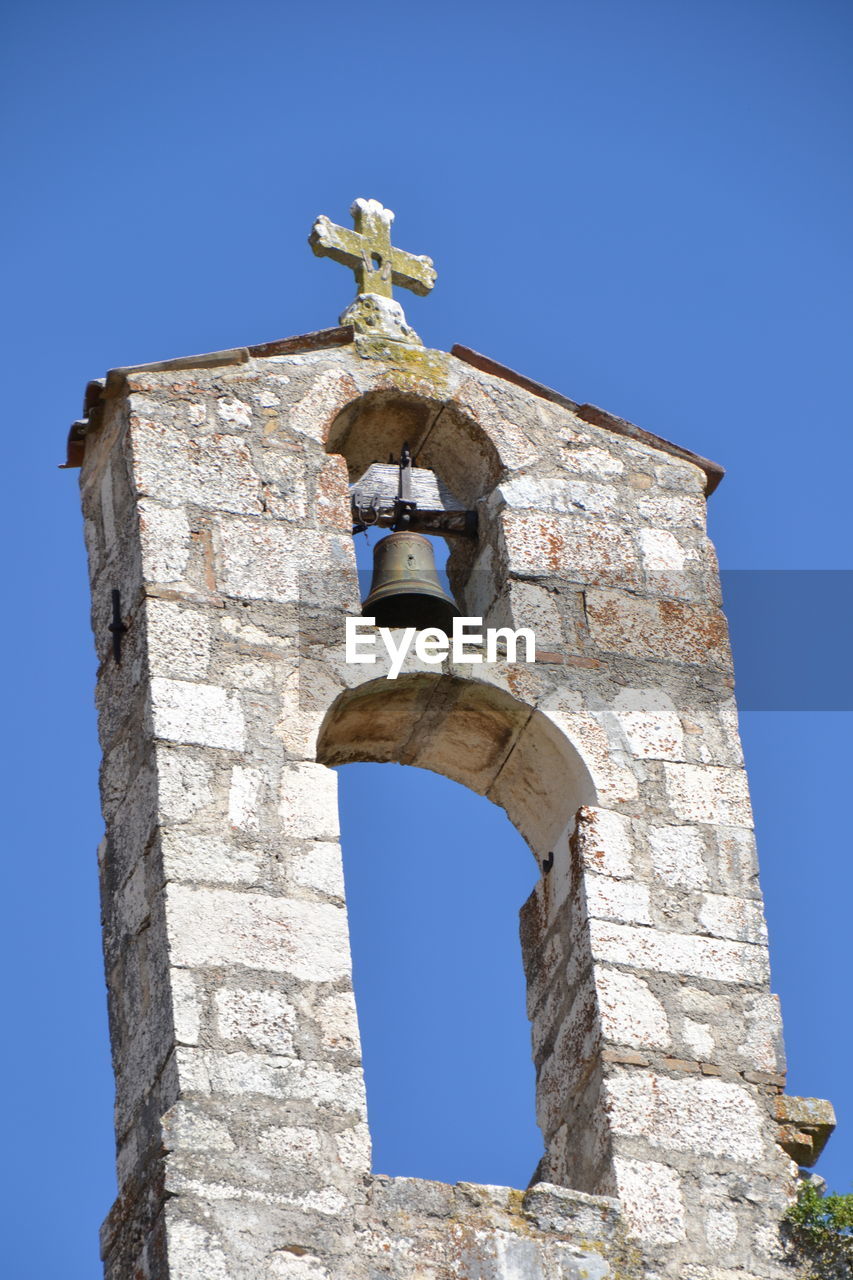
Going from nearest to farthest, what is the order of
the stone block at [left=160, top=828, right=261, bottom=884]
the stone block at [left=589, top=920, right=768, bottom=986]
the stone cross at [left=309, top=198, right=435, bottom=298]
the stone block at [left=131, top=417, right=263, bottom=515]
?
the stone block at [left=160, top=828, right=261, bottom=884] < the stone block at [left=589, top=920, right=768, bottom=986] < the stone block at [left=131, top=417, right=263, bottom=515] < the stone cross at [left=309, top=198, right=435, bottom=298]

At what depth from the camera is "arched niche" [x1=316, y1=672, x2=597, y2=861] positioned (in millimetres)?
8258

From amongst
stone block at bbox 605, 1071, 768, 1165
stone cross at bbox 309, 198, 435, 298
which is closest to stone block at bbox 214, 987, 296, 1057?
stone block at bbox 605, 1071, 768, 1165

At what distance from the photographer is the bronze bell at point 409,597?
859 centimetres

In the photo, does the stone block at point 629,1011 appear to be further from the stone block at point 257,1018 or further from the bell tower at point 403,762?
the stone block at point 257,1018

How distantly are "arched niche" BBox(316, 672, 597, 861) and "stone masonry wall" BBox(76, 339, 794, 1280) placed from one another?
1 cm

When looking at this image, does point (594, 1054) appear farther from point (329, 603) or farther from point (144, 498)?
point (144, 498)

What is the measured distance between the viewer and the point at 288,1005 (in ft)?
24.1

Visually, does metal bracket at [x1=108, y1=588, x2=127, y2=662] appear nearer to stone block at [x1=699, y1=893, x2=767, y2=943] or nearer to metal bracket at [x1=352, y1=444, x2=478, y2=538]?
metal bracket at [x1=352, y1=444, x2=478, y2=538]

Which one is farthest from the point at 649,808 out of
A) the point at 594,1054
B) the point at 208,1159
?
the point at 208,1159

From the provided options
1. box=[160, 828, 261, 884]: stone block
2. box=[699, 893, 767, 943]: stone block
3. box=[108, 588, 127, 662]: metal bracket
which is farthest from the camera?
box=[108, 588, 127, 662]: metal bracket

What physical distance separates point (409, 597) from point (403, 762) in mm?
530

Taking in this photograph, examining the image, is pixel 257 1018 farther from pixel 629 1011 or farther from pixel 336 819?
pixel 629 1011

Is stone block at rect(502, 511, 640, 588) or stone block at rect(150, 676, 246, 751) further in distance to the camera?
stone block at rect(502, 511, 640, 588)

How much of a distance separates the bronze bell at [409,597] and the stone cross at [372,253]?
3.83ft
